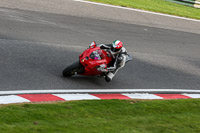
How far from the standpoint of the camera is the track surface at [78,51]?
31.9 feet

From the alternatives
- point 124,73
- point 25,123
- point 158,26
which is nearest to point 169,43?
point 158,26

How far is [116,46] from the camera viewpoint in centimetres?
941

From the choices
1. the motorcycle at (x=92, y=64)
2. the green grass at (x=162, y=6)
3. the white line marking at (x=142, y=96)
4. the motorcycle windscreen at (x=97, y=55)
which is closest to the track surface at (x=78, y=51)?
the motorcycle at (x=92, y=64)

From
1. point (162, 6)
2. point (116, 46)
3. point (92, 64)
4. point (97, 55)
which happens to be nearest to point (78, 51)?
point (97, 55)

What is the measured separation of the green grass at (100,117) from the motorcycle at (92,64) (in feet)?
4.06

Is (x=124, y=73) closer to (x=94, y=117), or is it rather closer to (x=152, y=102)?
(x=152, y=102)

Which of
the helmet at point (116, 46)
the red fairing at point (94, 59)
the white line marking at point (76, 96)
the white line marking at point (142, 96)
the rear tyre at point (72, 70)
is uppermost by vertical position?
the helmet at point (116, 46)

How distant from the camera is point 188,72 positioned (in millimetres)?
12758

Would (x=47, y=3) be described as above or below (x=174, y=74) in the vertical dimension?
above

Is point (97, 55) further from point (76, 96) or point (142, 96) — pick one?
point (142, 96)

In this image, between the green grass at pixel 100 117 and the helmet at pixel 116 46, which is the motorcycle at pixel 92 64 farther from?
the green grass at pixel 100 117

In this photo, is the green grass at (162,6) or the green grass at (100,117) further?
the green grass at (162,6)

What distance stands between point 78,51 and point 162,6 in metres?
11.7

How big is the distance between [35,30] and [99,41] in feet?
7.88
